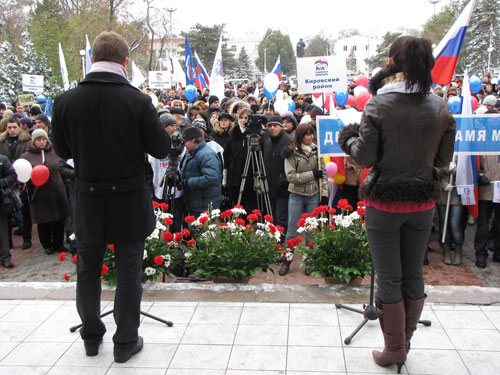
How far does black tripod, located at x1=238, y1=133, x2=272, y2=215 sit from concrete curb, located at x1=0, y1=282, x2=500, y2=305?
2.48 metres

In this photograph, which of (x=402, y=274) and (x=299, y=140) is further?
(x=299, y=140)

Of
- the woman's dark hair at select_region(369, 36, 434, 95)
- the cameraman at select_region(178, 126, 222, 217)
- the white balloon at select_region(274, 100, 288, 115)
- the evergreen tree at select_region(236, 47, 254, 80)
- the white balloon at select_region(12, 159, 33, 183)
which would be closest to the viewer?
the woman's dark hair at select_region(369, 36, 434, 95)

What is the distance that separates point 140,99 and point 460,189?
4.71m

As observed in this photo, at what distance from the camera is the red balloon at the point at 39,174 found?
6906mm

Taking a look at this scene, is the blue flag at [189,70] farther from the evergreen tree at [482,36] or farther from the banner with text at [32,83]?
the evergreen tree at [482,36]

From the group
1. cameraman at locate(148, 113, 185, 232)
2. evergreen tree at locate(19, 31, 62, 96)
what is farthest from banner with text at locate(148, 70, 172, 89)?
cameraman at locate(148, 113, 185, 232)

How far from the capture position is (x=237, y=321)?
3.80m

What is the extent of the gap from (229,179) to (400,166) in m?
5.00

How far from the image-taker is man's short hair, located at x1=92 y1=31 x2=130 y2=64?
303cm

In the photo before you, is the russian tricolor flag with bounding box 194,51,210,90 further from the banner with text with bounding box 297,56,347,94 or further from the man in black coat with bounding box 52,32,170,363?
the man in black coat with bounding box 52,32,170,363

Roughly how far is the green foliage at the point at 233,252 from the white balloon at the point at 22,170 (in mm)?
3083

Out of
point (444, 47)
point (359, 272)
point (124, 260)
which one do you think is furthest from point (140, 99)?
point (444, 47)

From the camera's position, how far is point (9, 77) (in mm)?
21016

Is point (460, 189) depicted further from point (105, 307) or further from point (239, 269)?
point (105, 307)
